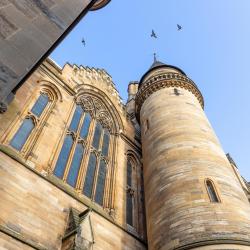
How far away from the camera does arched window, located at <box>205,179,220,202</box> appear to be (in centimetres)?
757

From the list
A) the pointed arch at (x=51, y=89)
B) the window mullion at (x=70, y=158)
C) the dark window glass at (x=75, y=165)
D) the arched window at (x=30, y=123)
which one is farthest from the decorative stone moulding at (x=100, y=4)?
the dark window glass at (x=75, y=165)

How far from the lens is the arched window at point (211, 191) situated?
24.8 ft

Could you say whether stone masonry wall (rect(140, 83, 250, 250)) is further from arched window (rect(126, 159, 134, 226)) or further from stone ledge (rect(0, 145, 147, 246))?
stone ledge (rect(0, 145, 147, 246))

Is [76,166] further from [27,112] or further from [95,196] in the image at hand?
[27,112]

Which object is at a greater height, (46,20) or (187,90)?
(187,90)

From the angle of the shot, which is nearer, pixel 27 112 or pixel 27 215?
pixel 27 215

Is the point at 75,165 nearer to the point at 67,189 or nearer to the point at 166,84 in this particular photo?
the point at 67,189

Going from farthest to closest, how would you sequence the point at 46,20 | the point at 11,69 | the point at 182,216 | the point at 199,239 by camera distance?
the point at 182,216
the point at 199,239
the point at 46,20
the point at 11,69

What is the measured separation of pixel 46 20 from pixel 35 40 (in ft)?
1.37

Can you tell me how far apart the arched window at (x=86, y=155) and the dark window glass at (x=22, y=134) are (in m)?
1.09

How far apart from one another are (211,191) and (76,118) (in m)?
5.17

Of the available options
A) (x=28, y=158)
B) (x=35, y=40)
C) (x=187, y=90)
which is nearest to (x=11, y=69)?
(x=35, y=40)

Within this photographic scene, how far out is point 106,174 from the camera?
9.99 meters

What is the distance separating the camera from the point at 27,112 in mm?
8664
